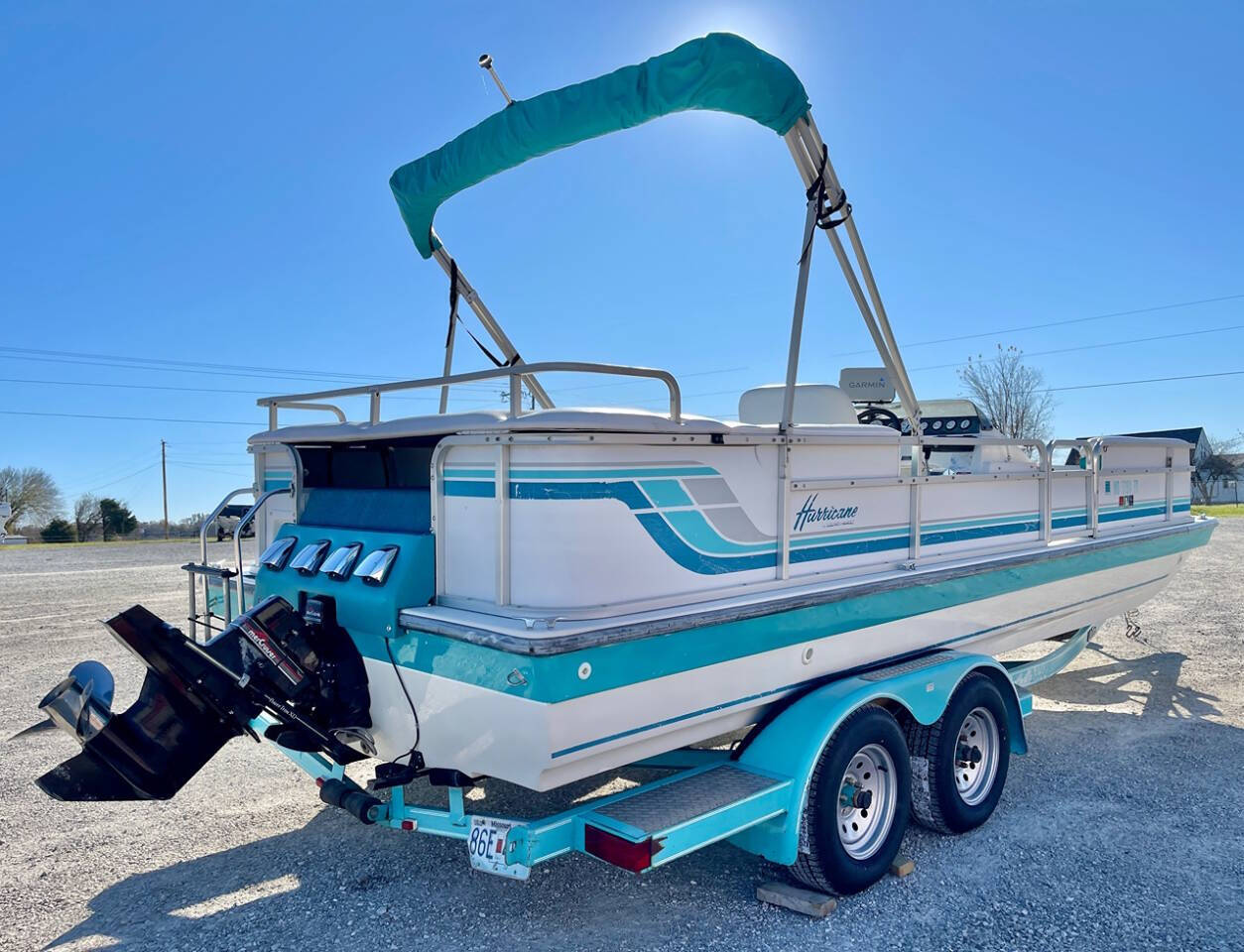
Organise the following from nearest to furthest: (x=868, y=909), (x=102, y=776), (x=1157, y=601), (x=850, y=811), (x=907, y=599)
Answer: (x=102, y=776) → (x=868, y=909) → (x=850, y=811) → (x=907, y=599) → (x=1157, y=601)

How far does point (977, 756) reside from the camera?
4422 mm

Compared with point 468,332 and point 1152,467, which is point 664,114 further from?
point 1152,467

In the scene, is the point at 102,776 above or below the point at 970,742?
above

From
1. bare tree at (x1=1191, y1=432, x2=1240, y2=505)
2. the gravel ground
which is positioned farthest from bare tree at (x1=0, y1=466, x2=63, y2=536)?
bare tree at (x1=1191, y1=432, x2=1240, y2=505)

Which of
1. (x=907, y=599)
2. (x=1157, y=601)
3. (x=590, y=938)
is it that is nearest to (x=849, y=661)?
(x=907, y=599)

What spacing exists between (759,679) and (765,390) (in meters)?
2.49

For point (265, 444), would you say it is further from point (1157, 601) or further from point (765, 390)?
point (1157, 601)

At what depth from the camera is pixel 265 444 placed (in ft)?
14.6

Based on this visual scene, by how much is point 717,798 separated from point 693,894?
2.15ft

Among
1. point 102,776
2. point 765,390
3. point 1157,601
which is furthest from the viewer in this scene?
point 1157,601

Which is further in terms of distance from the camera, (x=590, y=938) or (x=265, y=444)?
(x=265, y=444)

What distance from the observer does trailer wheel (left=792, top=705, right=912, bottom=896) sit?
3.42m

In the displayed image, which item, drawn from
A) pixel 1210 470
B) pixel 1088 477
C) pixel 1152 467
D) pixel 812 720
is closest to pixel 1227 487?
pixel 1210 470

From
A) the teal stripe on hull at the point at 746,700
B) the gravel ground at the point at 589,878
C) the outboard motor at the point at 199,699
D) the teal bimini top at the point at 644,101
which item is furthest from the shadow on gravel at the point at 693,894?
the teal bimini top at the point at 644,101
